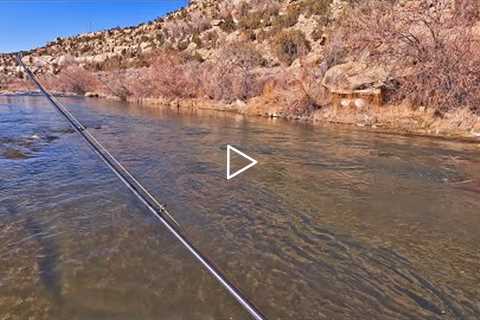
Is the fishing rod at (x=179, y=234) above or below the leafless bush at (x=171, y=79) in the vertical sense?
below

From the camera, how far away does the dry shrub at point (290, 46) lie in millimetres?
25250

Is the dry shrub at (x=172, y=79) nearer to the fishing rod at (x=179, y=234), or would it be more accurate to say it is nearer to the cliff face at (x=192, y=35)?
the cliff face at (x=192, y=35)

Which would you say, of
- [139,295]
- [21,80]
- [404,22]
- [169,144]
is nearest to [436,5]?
[404,22]

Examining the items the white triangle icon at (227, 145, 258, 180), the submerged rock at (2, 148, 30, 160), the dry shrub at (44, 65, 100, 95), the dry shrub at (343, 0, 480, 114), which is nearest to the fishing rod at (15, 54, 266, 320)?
the submerged rock at (2, 148, 30, 160)

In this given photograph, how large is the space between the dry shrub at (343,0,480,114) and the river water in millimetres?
5358

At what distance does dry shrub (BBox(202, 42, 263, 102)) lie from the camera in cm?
2191

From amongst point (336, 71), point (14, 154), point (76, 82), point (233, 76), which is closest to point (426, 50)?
point (336, 71)

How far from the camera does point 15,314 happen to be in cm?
319

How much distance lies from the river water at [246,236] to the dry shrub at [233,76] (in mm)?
13006

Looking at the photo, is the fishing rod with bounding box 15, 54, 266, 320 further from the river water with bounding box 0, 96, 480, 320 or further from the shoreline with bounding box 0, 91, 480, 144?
the shoreline with bounding box 0, 91, 480, 144

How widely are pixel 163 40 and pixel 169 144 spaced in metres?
35.7

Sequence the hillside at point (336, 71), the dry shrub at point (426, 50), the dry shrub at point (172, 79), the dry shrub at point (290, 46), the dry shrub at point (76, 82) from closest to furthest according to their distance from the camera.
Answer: the dry shrub at point (426, 50), the hillside at point (336, 71), the dry shrub at point (172, 79), the dry shrub at point (290, 46), the dry shrub at point (76, 82)

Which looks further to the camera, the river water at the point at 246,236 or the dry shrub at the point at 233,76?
the dry shrub at the point at 233,76

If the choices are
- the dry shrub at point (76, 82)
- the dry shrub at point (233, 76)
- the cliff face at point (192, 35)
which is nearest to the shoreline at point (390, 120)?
the dry shrub at point (233, 76)
